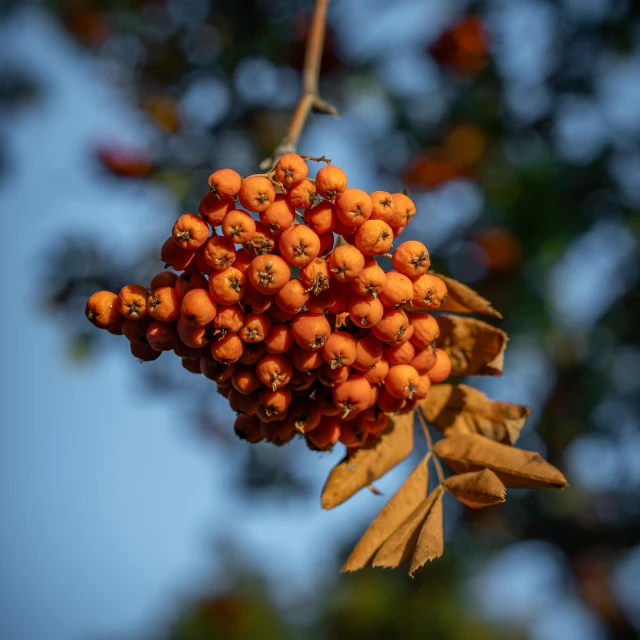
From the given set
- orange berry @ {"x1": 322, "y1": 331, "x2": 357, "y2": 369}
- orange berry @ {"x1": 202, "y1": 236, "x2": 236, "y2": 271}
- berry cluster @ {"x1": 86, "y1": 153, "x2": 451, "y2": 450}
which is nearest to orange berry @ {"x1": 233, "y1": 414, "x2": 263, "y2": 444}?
berry cluster @ {"x1": 86, "y1": 153, "x2": 451, "y2": 450}

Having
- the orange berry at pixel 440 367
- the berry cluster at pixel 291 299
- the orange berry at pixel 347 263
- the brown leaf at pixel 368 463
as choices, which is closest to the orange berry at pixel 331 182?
the berry cluster at pixel 291 299

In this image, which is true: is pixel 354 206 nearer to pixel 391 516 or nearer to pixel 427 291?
pixel 427 291

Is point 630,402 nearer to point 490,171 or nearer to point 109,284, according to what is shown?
point 490,171

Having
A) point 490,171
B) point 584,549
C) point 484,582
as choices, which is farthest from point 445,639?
point 490,171

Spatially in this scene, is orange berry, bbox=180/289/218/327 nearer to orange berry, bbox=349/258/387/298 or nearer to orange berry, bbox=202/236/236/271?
orange berry, bbox=202/236/236/271

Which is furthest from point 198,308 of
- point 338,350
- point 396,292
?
point 396,292

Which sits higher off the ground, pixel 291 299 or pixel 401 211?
pixel 401 211

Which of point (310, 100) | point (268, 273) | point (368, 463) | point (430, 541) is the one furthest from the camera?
point (310, 100)
